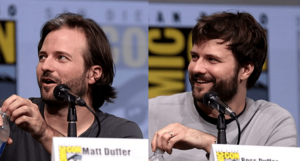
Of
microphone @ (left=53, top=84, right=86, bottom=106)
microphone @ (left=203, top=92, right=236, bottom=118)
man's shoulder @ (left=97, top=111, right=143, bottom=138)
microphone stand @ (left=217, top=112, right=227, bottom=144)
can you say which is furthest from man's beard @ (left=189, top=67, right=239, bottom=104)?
microphone @ (left=53, top=84, right=86, bottom=106)

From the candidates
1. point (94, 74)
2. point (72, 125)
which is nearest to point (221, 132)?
point (72, 125)

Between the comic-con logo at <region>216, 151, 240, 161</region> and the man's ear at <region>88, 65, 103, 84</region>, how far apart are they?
4.69 feet

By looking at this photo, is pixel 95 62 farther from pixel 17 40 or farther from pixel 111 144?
pixel 111 144

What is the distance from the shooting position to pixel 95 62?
9.64ft

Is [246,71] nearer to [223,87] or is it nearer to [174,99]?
[223,87]

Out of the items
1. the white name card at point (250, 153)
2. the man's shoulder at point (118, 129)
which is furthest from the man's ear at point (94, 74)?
the white name card at point (250, 153)

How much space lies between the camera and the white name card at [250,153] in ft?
5.79

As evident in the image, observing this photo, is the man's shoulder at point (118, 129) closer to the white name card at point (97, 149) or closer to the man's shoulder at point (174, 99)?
the man's shoulder at point (174, 99)

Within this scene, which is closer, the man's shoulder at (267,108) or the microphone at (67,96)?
the microphone at (67,96)

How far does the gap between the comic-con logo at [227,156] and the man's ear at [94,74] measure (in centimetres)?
143

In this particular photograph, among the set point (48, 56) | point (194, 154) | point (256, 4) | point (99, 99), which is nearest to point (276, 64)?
point (256, 4)

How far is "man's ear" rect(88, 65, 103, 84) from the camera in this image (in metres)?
2.94

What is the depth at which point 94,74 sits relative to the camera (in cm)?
299

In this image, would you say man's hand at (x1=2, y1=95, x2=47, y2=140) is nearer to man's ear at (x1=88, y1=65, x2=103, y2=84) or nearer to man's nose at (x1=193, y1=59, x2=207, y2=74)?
man's ear at (x1=88, y1=65, x2=103, y2=84)
